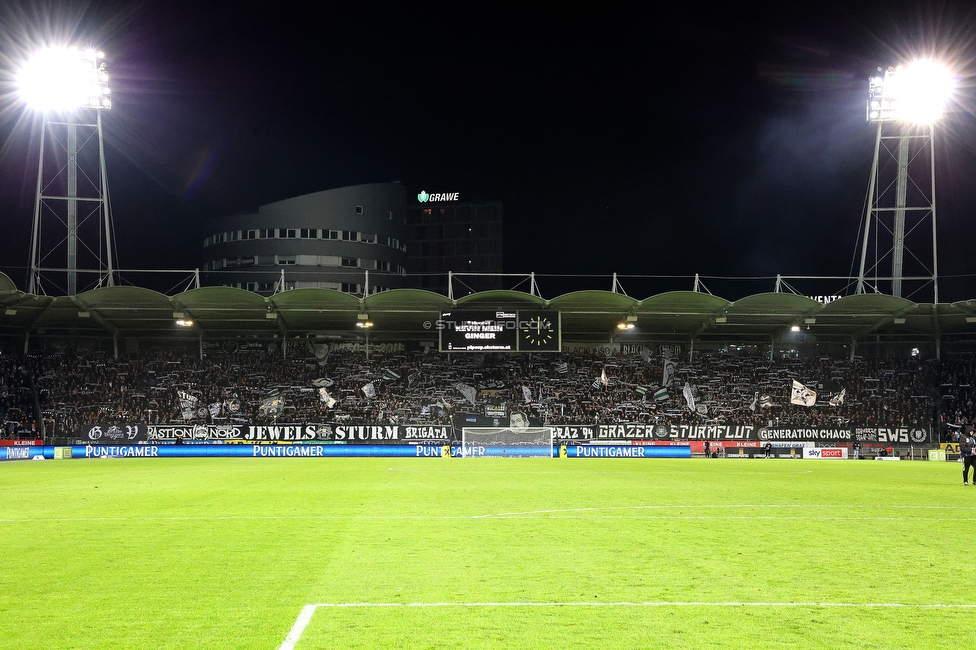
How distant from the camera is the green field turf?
6.98 metres

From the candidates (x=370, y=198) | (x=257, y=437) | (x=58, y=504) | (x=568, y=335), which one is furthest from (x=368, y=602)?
(x=370, y=198)

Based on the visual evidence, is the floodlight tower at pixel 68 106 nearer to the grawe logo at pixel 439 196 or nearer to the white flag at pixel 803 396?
the white flag at pixel 803 396

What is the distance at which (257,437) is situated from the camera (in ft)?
159

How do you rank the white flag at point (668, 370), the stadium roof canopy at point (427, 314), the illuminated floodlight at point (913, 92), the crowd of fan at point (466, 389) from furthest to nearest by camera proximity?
1. the white flag at point (668, 370)
2. the crowd of fan at point (466, 389)
3. the stadium roof canopy at point (427, 314)
4. the illuminated floodlight at point (913, 92)

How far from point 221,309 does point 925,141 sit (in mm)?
44652

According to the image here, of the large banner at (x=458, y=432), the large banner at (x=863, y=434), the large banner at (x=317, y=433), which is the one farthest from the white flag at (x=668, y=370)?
the large banner at (x=317, y=433)

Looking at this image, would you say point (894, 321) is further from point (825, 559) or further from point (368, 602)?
point (368, 602)

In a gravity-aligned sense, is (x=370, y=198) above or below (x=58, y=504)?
above

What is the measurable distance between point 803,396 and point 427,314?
2532cm

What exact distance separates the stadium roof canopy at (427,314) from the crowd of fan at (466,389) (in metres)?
1.93

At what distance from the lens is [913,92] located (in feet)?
149

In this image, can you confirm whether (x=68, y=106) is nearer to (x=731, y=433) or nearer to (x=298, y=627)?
(x=731, y=433)

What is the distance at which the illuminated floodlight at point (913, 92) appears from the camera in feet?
147

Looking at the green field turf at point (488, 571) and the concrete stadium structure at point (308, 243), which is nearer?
the green field turf at point (488, 571)
